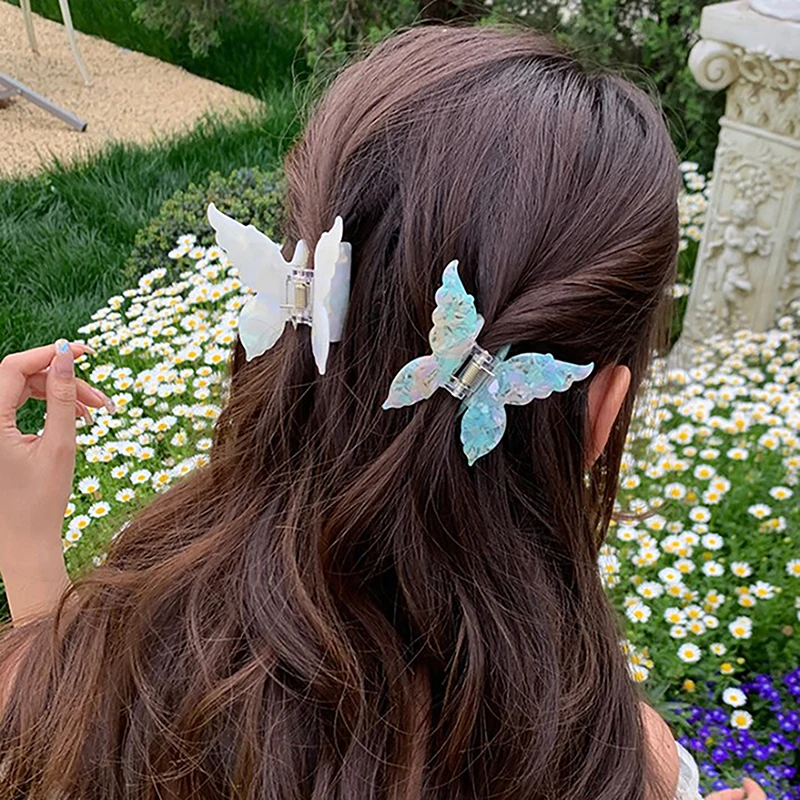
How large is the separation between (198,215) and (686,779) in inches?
97.5

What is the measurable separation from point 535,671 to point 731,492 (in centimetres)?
123

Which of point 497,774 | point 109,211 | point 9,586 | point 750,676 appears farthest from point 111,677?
point 109,211

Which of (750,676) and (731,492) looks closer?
(750,676)

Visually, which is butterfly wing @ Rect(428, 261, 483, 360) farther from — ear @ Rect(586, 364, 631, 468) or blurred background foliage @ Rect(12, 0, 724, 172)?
blurred background foliage @ Rect(12, 0, 724, 172)

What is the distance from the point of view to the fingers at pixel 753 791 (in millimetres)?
1423

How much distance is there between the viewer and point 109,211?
11.8 feet

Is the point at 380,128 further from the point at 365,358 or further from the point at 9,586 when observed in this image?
the point at 9,586

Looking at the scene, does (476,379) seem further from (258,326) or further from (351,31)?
(351,31)

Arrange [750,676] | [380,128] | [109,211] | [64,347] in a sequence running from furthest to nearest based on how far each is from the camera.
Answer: [109,211] < [750,676] < [64,347] < [380,128]

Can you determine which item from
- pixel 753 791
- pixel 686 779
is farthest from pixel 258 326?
pixel 753 791

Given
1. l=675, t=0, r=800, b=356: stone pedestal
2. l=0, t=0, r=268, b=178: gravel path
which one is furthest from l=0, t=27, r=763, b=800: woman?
l=0, t=0, r=268, b=178: gravel path

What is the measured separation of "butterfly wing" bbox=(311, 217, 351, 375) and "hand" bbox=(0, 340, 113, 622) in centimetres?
53

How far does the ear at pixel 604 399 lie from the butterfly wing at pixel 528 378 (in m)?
0.11

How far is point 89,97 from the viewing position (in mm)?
5043
